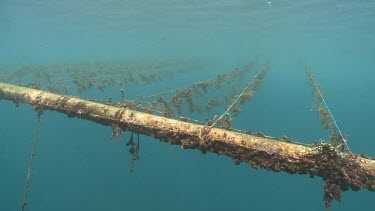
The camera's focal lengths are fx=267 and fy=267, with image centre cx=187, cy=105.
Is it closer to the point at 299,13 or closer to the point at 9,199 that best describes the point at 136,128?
the point at 9,199

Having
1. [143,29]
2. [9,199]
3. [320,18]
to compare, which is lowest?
[9,199]

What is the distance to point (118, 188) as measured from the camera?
684 inches

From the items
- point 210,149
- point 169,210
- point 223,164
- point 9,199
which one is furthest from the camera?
point 9,199

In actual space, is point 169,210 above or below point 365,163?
below

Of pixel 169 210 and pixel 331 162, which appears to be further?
pixel 169 210

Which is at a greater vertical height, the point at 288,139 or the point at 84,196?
the point at 288,139

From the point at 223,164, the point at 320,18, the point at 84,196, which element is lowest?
the point at 84,196

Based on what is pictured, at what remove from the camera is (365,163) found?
326 cm

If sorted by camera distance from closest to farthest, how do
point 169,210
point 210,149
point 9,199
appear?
point 210,149
point 169,210
point 9,199

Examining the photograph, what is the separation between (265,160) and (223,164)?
1406 centimetres

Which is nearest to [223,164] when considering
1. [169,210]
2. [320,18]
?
[169,210]

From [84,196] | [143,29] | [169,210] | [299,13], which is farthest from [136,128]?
[143,29]

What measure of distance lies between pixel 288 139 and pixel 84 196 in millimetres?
17532

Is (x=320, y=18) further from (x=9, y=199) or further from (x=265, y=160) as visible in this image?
(x=9, y=199)
